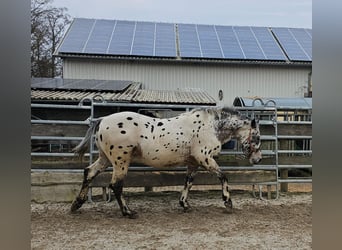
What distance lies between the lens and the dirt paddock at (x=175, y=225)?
2732 mm

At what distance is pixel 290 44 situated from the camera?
1181 cm

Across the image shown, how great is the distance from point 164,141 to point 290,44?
9.80 m

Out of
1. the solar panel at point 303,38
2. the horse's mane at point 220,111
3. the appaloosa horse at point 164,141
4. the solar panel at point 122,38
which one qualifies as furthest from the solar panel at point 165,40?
the appaloosa horse at point 164,141

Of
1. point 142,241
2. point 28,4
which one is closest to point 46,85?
point 142,241

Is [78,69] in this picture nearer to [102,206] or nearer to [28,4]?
[102,206]

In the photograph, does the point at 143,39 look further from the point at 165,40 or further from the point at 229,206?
the point at 229,206

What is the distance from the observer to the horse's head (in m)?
3.84

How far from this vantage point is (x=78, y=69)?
10.5m

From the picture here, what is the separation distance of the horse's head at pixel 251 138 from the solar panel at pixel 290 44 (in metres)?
7.58

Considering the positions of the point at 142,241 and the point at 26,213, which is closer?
the point at 26,213

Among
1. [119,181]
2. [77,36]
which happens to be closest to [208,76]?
[77,36]

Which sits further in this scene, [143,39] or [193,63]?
[143,39]
